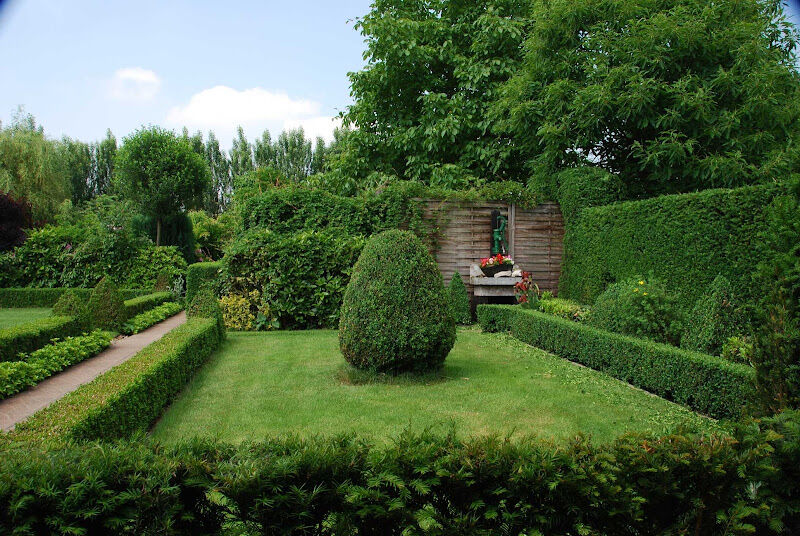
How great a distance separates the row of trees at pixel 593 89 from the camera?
1176 cm

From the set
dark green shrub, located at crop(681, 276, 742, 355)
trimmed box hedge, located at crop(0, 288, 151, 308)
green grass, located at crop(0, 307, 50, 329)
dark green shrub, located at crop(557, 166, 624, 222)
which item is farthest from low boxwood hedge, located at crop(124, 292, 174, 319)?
dark green shrub, located at crop(681, 276, 742, 355)

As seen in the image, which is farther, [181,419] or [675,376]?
[675,376]

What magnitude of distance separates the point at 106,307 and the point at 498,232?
27.6 feet

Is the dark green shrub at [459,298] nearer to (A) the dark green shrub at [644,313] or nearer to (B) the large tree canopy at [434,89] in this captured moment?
(A) the dark green shrub at [644,313]

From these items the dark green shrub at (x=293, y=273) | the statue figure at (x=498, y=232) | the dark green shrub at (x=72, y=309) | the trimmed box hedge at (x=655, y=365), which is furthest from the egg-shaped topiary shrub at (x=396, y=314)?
the statue figure at (x=498, y=232)

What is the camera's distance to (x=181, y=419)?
4.89 meters

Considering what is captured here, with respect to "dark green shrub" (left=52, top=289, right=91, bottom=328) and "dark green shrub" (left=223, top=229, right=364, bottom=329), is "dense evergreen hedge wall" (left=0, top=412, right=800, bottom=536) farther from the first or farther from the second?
"dark green shrub" (left=223, top=229, right=364, bottom=329)

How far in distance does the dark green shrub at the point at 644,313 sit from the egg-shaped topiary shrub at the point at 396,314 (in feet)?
8.59

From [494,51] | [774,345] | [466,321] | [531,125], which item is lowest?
[466,321]

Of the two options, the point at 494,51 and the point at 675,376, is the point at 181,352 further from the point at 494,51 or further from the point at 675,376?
the point at 494,51

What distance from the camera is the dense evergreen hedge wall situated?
2082 millimetres

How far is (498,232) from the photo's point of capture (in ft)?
39.7

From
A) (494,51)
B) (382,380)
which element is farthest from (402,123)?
(382,380)

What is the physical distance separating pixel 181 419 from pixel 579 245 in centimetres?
869
